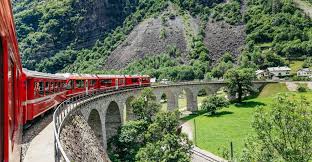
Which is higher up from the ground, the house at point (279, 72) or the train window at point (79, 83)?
the house at point (279, 72)

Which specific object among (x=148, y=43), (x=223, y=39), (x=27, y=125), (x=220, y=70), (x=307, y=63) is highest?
(x=223, y=39)

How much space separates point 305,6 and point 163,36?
177ft

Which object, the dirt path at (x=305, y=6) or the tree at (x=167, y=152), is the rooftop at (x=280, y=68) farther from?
the tree at (x=167, y=152)

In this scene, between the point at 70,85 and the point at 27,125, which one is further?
the point at 70,85

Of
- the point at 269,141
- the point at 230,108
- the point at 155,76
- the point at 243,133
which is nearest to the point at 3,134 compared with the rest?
the point at 269,141

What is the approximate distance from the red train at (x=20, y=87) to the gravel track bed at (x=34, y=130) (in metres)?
0.26

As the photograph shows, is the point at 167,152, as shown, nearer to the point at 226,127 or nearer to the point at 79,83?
the point at 79,83

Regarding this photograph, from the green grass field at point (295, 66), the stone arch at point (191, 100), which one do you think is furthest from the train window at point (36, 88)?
the green grass field at point (295, 66)

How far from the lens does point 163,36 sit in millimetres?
123125

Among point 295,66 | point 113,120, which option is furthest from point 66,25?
point 113,120

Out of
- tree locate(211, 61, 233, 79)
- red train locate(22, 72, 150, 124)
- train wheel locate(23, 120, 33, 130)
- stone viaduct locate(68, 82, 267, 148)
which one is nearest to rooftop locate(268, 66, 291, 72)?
tree locate(211, 61, 233, 79)

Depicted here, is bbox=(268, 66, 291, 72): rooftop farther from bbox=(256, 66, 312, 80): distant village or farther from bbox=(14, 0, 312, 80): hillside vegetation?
bbox=(14, 0, 312, 80): hillside vegetation

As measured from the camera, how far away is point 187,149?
1190 inches

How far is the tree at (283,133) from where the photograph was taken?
816 inches
